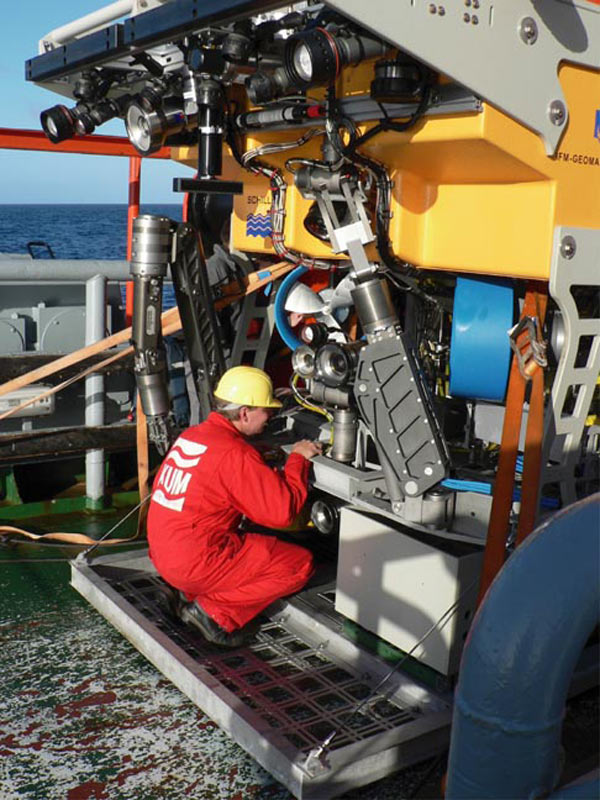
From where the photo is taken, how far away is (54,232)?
239ft

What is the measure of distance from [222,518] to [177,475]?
0.85 ft

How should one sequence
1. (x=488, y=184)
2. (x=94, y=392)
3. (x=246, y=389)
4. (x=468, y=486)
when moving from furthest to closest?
(x=94, y=392), (x=246, y=389), (x=468, y=486), (x=488, y=184)

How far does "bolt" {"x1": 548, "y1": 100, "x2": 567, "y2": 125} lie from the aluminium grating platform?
205 cm

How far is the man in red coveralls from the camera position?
3662mm

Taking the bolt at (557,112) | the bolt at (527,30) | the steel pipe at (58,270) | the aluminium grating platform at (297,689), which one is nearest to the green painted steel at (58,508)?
the aluminium grating platform at (297,689)

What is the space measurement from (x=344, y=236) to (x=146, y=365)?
1.32m

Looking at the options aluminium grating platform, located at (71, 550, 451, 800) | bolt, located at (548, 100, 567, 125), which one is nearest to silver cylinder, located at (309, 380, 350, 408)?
aluminium grating platform, located at (71, 550, 451, 800)

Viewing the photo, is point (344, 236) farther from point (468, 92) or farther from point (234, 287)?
point (234, 287)

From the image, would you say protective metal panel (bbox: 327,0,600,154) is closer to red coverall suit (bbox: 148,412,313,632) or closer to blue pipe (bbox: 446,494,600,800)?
blue pipe (bbox: 446,494,600,800)

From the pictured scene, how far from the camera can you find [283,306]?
454cm

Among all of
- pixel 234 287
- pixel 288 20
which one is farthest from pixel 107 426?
pixel 288 20

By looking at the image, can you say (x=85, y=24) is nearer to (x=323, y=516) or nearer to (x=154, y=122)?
(x=154, y=122)

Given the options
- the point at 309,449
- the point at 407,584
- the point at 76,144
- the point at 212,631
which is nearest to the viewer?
the point at 407,584

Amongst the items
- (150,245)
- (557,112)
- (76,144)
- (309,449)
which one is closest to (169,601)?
(309,449)
